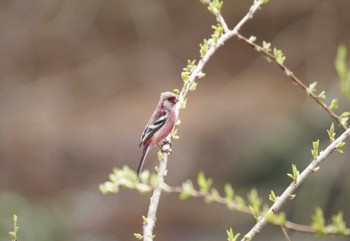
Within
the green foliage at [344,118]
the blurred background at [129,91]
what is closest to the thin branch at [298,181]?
the green foliage at [344,118]

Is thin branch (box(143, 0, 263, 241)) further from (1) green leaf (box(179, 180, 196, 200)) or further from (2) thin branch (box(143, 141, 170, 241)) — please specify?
(1) green leaf (box(179, 180, 196, 200))

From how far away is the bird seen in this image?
481 centimetres

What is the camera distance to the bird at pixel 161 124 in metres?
4.81

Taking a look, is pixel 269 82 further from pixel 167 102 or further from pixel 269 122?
pixel 167 102

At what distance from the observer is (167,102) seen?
5.00m

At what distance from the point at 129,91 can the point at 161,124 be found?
11.4 meters

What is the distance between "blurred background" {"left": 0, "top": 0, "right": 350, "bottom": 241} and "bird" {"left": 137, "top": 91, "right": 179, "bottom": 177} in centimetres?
665

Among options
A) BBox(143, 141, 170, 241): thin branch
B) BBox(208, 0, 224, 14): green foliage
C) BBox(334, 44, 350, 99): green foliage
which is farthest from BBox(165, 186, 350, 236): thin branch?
BBox(208, 0, 224, 14): green foliage

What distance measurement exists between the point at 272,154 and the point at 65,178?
6271 millimetres

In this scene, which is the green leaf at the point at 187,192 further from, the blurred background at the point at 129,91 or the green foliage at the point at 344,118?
the blurred background at the point at 129,91

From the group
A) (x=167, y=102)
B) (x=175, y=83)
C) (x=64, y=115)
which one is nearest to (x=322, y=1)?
(x=175, y=83)

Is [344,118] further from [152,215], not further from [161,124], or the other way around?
[161,124]

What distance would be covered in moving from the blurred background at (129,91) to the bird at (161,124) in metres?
6.65

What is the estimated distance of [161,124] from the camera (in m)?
4.88
